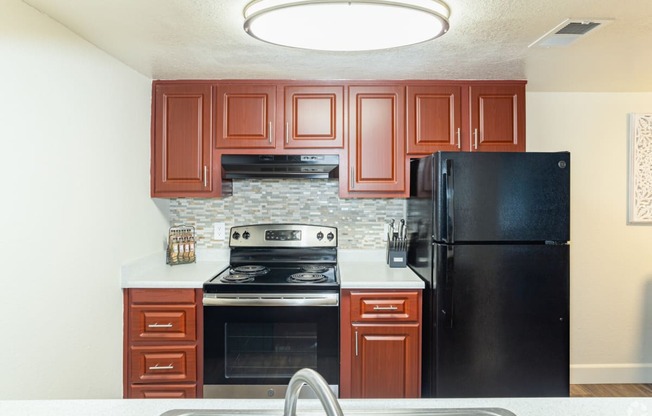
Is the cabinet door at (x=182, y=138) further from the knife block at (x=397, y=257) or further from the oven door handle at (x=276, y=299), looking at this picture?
the knife block at (x=397, y=257)

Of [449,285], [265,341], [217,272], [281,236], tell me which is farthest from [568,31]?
[217,272]

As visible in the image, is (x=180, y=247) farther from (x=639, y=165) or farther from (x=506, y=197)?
(x=639, y=165)

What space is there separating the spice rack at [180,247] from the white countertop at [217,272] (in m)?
0.04

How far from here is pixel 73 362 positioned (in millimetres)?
1933

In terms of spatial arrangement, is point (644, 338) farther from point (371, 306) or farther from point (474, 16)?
point (474, 16)

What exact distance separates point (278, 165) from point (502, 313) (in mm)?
1528

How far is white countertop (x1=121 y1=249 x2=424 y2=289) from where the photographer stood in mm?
2398

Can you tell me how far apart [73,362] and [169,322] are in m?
0.55

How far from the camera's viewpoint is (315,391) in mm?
587

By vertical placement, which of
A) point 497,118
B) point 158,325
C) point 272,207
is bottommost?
point 158,325

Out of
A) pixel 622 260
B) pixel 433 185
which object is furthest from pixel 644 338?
pixel 433 185

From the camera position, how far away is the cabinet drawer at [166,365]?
7.89 feet

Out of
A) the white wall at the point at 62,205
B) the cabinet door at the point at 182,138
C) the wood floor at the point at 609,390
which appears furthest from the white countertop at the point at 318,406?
the wood floor at the point at 609,390

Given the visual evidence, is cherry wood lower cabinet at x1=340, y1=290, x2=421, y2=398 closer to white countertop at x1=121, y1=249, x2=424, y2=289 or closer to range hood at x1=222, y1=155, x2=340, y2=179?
white countertop at x1=121, y1=249, x2=424, y2=289
